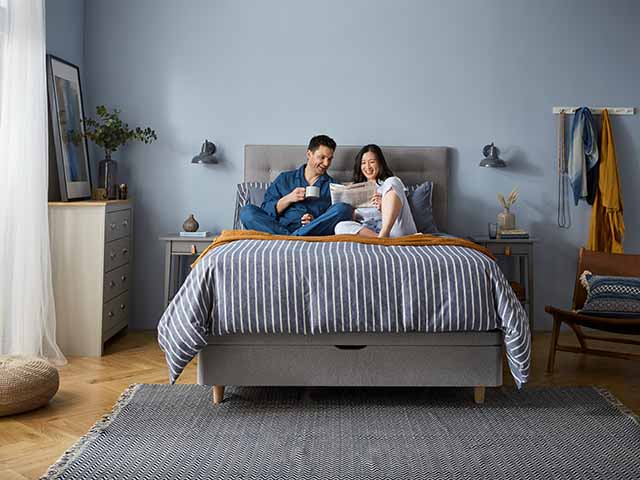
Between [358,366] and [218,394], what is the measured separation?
2.09 ft

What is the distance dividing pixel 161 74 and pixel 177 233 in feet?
3.56

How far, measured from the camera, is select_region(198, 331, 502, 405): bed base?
3.26m

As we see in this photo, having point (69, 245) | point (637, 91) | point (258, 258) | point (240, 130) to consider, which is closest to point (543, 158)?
point (637, 91)

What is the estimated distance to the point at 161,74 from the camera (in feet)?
17.0

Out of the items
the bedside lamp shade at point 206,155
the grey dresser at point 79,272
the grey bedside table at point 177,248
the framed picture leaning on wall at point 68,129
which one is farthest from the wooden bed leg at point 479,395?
the framed picture leaning on wall at point 68,129

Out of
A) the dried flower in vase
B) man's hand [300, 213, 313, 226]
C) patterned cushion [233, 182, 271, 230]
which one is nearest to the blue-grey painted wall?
patterned cushion [233, 182, 271, 230]

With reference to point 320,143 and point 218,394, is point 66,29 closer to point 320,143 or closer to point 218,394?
point 320,143

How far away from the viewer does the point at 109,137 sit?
4.88 metres

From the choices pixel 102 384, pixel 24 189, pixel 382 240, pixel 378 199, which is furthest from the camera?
pixel 378 199

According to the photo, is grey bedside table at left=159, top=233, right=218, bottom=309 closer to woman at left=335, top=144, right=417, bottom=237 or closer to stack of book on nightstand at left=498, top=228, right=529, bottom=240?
woman at left=335, top=144, right=417, bottom=237

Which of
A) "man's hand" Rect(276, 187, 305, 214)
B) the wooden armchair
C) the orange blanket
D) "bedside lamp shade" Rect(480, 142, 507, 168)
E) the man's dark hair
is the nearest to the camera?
the orange blanket

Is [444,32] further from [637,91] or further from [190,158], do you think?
[190,158]

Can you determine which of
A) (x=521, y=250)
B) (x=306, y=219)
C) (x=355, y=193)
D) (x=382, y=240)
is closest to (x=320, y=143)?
(x=355, y=193)

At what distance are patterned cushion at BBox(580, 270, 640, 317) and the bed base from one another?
1.12 metres
